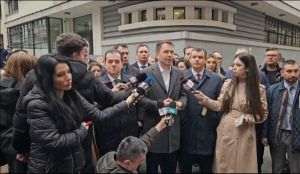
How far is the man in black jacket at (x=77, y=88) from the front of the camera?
2.81 m

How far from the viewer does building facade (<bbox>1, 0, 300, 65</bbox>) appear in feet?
51.5

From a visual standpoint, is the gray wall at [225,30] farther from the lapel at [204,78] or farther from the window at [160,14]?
the lapel at [204,78]

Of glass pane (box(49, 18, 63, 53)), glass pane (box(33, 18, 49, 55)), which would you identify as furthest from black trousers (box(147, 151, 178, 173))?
glass pane (box(33, 18, 49, 55))

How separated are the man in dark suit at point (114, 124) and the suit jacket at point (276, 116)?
166 centimetres

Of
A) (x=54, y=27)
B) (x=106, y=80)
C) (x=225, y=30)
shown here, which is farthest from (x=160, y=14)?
(x=106, y=80)

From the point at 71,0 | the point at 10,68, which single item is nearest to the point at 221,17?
the point at 71,0

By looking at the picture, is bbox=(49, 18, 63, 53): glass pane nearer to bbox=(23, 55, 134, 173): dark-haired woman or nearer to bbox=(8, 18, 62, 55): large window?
bbox=(8, 18, 62, 55): large window

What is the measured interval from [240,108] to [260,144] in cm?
117

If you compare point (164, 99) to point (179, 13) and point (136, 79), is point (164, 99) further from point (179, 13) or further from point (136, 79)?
point (179, 13)

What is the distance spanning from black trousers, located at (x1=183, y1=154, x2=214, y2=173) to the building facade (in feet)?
28.0

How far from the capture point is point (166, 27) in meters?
16.3

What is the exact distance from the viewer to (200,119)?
157 inches

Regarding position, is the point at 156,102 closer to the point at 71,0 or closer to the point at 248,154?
the point at 248,154

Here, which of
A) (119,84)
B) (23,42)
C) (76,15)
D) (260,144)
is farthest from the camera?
(23,42)
